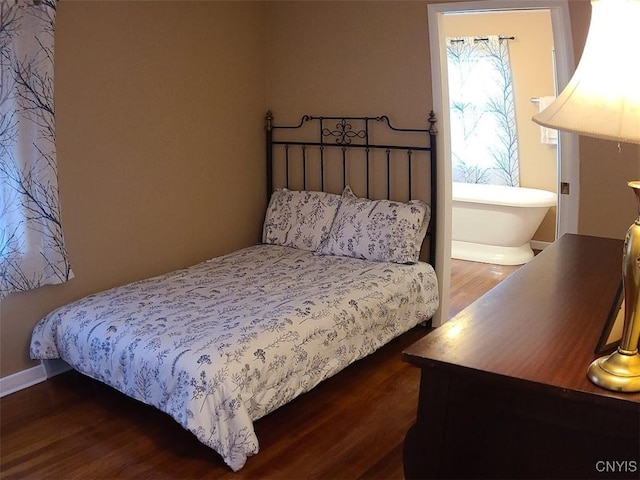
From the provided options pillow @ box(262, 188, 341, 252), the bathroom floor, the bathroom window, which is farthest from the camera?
the bathroom window

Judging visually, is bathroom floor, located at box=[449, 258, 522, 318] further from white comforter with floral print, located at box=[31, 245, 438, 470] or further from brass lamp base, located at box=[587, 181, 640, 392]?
brass lamp base, located at box=[587, 181, 640, 392]

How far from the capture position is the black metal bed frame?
150 inches

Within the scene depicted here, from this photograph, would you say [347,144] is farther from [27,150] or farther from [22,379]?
[22,379]

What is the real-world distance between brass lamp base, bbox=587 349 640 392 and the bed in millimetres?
1465

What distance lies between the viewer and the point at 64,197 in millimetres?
Answer: 3172

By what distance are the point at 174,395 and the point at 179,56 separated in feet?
6.53

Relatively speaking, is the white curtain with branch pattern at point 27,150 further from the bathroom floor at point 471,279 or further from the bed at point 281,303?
the bathroom floor at point 471,279

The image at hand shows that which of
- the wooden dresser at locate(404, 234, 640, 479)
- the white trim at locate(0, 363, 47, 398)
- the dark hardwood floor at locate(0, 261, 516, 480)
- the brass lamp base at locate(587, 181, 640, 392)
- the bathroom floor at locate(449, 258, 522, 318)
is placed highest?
the brass lamp base at locate(587, 181, 640, 392)

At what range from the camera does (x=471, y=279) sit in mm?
4953

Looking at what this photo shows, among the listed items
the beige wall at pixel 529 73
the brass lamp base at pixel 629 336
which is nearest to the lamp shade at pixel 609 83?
the brass lamp base at pixel 629 336

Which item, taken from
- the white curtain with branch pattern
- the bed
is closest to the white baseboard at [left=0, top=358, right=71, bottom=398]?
the bed

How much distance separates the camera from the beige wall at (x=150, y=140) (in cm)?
317

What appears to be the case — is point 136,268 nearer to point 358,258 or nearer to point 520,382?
point 358,258

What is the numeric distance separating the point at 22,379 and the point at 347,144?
220 centimetres
